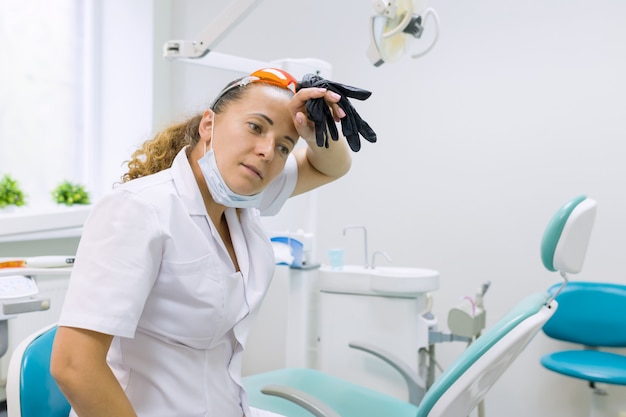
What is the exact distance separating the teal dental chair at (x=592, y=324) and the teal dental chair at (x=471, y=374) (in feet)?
3.66

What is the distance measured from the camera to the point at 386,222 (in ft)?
10.1

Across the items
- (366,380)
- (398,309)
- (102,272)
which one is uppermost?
(102,272)

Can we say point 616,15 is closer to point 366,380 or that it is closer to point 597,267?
point 597,267

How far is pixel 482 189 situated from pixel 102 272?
2.30m

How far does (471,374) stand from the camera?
44.4 inches

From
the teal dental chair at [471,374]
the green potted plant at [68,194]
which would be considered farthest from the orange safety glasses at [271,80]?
the green potted plant at [68,194]

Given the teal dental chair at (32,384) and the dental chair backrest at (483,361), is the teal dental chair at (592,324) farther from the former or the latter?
the teal dental chair at (32,384)

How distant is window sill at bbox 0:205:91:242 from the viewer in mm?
2514

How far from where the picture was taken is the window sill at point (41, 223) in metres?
2.51

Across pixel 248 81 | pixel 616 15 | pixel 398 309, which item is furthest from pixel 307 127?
pixel 616 15

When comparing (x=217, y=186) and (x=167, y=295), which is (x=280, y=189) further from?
(x=167, y=295)

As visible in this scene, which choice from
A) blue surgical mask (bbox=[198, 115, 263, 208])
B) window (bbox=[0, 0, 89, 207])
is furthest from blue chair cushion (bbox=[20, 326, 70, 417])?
window (bbox=[0, 0, 89, 207])

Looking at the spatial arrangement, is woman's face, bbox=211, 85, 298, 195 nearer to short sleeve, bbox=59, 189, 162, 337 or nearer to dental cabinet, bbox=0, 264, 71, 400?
short sleeve, bbox=59, 189, 162, 337

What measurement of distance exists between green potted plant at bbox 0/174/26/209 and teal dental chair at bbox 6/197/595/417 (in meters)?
1.54
